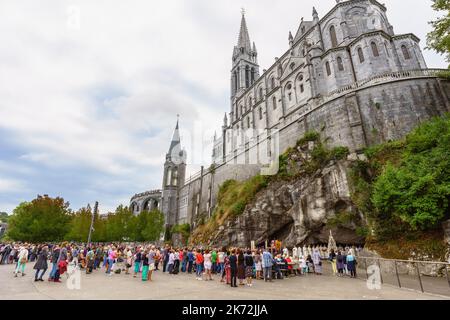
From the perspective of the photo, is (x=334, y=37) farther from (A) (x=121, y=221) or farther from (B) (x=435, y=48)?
(A) (x=121, y=221)

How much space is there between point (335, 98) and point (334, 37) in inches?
703

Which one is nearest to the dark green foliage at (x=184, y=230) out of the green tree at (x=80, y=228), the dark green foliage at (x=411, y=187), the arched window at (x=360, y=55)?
the green tree at (x=80, y=228)

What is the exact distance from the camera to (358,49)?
103 ft

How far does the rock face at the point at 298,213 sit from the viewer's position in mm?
20406

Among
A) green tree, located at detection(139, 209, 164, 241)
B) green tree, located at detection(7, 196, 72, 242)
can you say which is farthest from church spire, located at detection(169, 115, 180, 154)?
green tree, located at detection(7, 196, 72, 242)

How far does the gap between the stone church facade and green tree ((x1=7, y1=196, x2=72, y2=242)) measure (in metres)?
19.8

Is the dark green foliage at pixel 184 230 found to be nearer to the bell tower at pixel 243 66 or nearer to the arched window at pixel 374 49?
the bell tower at pixel 243 66

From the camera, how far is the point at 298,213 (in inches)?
878

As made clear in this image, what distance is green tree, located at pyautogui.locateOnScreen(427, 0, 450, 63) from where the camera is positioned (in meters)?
15.6

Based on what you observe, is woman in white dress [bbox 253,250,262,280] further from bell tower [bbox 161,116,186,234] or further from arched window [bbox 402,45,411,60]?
bell tower [bbox 161,116,186,234]

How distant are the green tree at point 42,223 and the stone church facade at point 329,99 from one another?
19784 millimetres

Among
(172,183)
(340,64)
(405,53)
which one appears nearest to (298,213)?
(340,64)

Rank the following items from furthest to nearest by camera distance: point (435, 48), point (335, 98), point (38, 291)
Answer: point (335, 98) → point (435, 48) → point (38, 291)

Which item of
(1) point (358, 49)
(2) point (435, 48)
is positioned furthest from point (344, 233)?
(1) point (358, 49)
